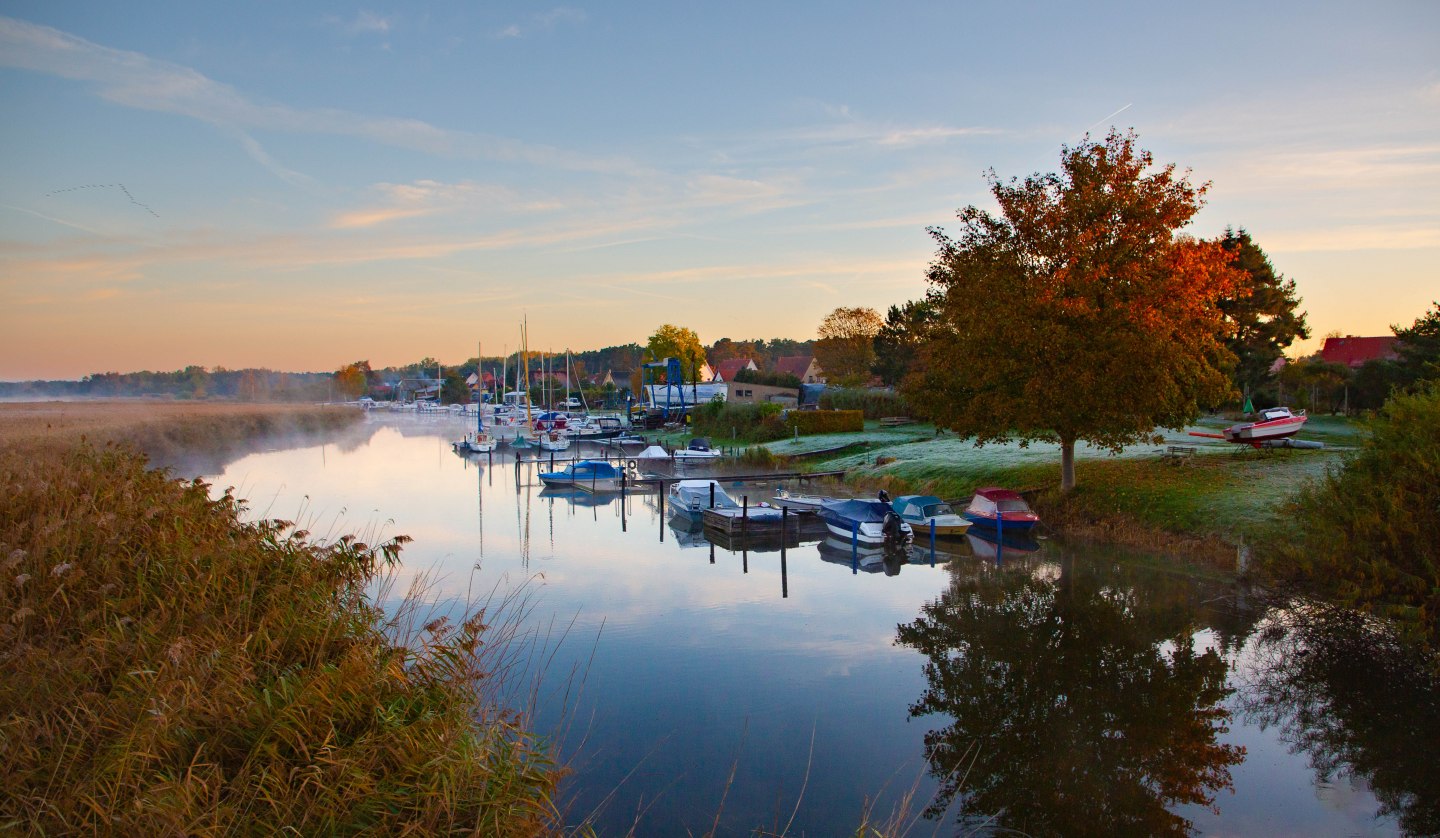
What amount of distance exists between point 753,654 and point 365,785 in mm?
10936

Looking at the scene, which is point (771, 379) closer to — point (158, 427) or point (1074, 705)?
point (158, 427)

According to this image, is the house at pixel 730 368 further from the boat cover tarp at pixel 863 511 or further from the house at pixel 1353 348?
the boat cover tarp at pixel 863 511

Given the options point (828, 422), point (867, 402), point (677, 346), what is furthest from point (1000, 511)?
point (677, 346)

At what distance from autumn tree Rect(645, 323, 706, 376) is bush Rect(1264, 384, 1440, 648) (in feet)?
327

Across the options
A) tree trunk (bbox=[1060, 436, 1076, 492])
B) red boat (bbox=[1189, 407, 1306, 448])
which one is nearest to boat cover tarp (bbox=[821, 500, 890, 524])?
tree trunk (bbox=[1060, 436, 1076, 492])

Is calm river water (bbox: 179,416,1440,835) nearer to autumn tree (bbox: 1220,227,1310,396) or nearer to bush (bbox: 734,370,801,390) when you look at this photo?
autumn tree (bbox: 1220,227,1310,396)

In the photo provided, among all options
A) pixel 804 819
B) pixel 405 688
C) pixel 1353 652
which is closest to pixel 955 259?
pixel 1353 652

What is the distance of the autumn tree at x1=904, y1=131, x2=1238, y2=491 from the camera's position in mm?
25953

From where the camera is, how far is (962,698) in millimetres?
14344

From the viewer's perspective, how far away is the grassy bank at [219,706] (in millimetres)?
6051

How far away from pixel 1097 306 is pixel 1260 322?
98.6 ft

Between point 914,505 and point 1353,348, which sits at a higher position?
point 1353,348

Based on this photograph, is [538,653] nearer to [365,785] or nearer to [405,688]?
[405,688]

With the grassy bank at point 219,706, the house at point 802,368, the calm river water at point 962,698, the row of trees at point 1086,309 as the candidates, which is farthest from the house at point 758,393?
the grassy bank at point 219,706
